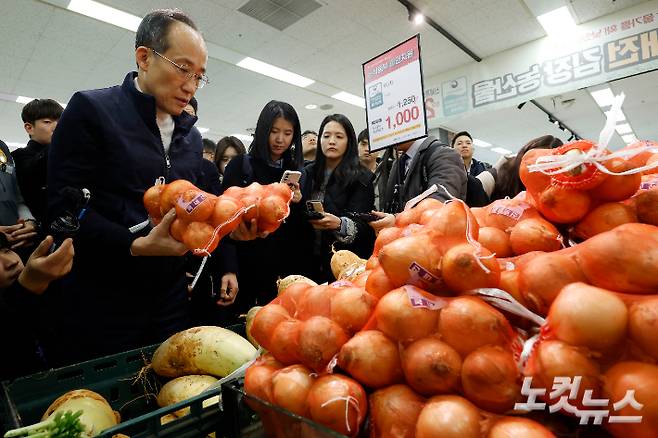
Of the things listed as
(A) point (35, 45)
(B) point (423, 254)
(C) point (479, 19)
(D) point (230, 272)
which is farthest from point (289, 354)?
(A) point (35, 45)

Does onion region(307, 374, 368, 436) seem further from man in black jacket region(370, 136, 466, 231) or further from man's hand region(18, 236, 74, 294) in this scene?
man in black jacket region(370, 136, 466, 231)

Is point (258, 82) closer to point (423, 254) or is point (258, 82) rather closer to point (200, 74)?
point (200, 74)

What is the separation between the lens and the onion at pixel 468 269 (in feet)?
1.84

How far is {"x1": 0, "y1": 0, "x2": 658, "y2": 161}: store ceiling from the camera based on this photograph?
483cm

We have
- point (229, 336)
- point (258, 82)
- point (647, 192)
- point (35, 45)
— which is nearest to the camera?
point (647, 192)

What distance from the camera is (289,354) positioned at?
0.67m

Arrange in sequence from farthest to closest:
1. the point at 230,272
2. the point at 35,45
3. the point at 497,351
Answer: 1. the point at 35,45
2. the point at 230,272
3. the point at 497,351

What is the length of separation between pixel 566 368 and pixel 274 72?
6.97 metres

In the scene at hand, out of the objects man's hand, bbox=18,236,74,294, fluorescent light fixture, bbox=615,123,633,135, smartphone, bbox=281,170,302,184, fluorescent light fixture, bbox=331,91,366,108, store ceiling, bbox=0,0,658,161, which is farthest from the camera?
fluorescent light fixture, bbox=615,123,633,135

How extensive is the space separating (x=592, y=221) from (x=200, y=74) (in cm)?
117

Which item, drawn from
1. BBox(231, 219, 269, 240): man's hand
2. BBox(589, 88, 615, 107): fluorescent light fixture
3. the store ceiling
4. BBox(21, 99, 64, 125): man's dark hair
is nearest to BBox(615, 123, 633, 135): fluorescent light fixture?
BBox(589, 88, 615, 107): fluorescent light fixture

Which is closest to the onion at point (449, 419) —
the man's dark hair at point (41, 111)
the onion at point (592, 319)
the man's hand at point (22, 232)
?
the onion at point (592, 319)

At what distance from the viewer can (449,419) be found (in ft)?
1.57

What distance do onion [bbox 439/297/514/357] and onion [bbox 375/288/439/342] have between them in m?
0.02
